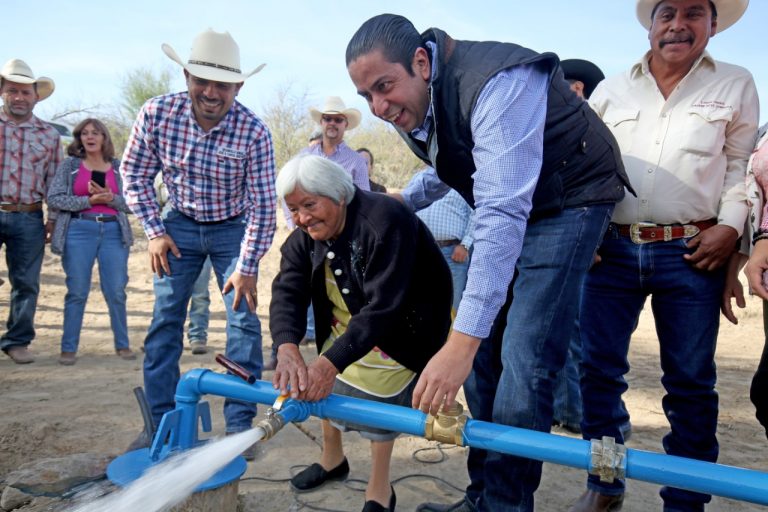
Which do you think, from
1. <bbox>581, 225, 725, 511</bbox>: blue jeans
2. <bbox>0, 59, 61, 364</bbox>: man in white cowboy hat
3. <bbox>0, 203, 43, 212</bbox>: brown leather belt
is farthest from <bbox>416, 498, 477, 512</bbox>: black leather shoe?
<bbox>0, 203, 43, 212</bbox>: brown leather belt

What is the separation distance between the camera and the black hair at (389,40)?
80.7 inches

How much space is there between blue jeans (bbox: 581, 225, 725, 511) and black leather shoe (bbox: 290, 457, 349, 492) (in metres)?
1.28

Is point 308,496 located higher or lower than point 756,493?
lower

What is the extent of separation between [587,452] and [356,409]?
0.78m

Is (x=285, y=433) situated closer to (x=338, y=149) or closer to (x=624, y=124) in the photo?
(x=624, y=124)

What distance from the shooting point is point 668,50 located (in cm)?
257

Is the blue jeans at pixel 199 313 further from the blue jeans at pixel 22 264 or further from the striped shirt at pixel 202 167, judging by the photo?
the striped shirt at pixel 202 167

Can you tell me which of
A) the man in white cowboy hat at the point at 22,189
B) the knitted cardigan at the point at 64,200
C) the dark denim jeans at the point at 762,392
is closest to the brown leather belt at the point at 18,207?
the man in white cowboy hat at the point at 22,189

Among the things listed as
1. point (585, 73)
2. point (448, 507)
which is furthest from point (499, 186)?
point (585, 73)

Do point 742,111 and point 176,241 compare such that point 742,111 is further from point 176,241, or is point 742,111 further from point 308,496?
point 176,241

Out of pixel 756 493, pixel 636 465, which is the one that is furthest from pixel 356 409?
pixel 756 493

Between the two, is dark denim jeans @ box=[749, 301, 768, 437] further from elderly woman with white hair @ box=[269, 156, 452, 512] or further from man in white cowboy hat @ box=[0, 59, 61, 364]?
man in white cowboy hat @ box=[0, 59, 61, 364]

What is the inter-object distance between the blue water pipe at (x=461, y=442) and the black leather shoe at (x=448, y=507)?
0.85 meters

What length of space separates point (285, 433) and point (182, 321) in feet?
3.23
